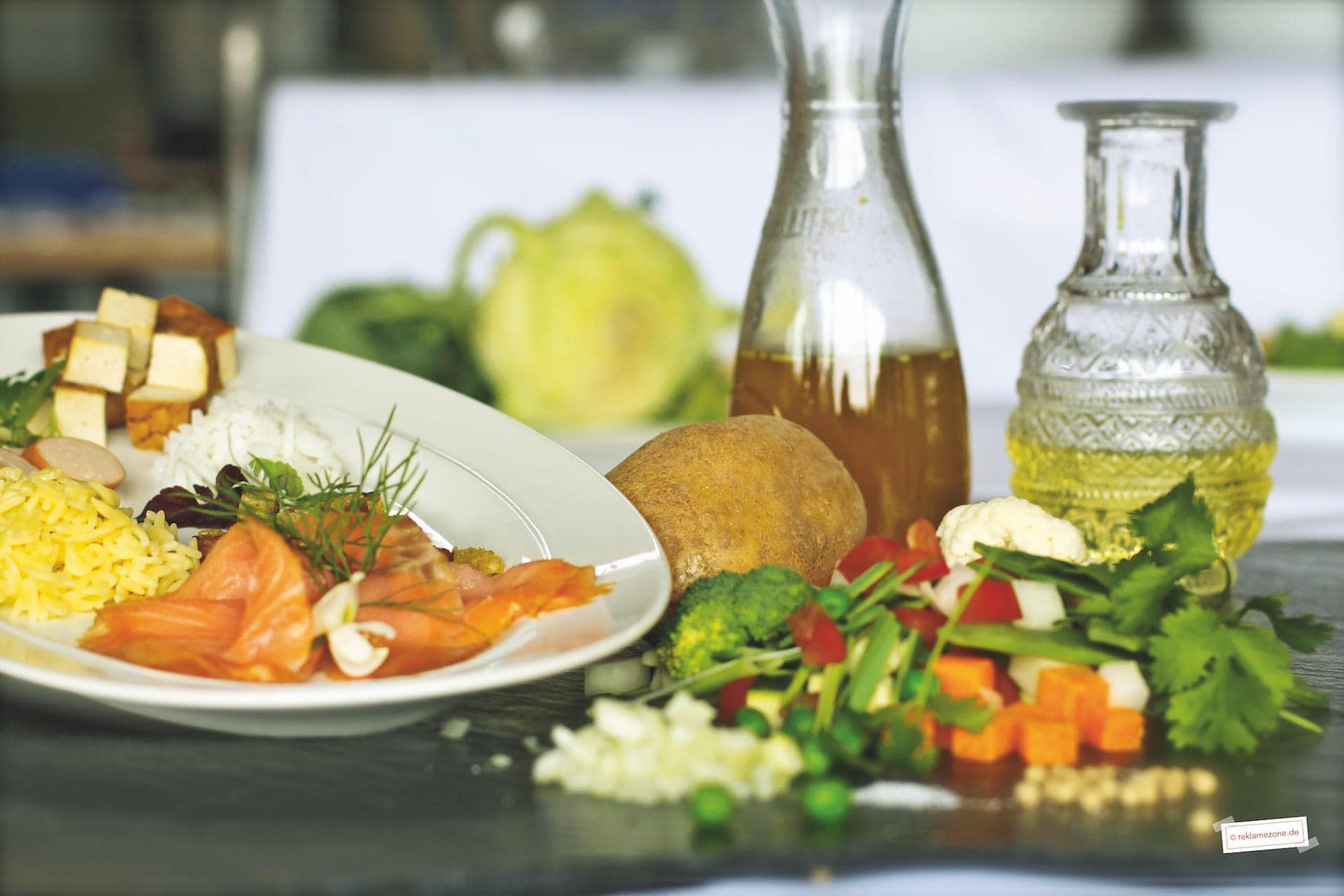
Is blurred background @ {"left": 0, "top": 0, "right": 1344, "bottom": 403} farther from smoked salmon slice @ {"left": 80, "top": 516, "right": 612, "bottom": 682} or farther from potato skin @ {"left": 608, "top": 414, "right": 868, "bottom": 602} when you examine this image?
smoked salmon slice @ {"left": 80, "top": 516, "right": 612, "bottom": 682}

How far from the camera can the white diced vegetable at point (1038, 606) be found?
1077 millimetres

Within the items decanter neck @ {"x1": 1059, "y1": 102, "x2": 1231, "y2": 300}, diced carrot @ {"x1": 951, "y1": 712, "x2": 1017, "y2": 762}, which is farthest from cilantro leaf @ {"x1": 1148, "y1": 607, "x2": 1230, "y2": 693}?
decanter neck @ {"x1": 1059, "y1": 102, "x2": 1231, "y2": 300}

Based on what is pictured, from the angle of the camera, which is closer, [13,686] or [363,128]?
[13,686]

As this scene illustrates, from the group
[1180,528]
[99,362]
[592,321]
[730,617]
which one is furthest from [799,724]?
[592,321]

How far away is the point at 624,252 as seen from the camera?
227 cm

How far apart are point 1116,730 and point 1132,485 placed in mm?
432

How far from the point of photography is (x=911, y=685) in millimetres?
991

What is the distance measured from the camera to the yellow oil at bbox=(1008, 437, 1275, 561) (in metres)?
1.37

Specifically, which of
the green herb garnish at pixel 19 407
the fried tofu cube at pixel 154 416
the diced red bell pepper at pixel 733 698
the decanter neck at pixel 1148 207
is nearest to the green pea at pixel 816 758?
the diced red bell pepper at pixel 733 698

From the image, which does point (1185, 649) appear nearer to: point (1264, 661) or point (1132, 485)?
point (1264, 661)

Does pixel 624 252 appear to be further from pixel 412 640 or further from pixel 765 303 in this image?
pixel 412 640

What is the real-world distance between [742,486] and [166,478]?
54 cm

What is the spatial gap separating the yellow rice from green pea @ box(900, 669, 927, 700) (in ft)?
1.84

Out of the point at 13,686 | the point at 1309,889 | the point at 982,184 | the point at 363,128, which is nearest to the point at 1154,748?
the point at 1309,889
